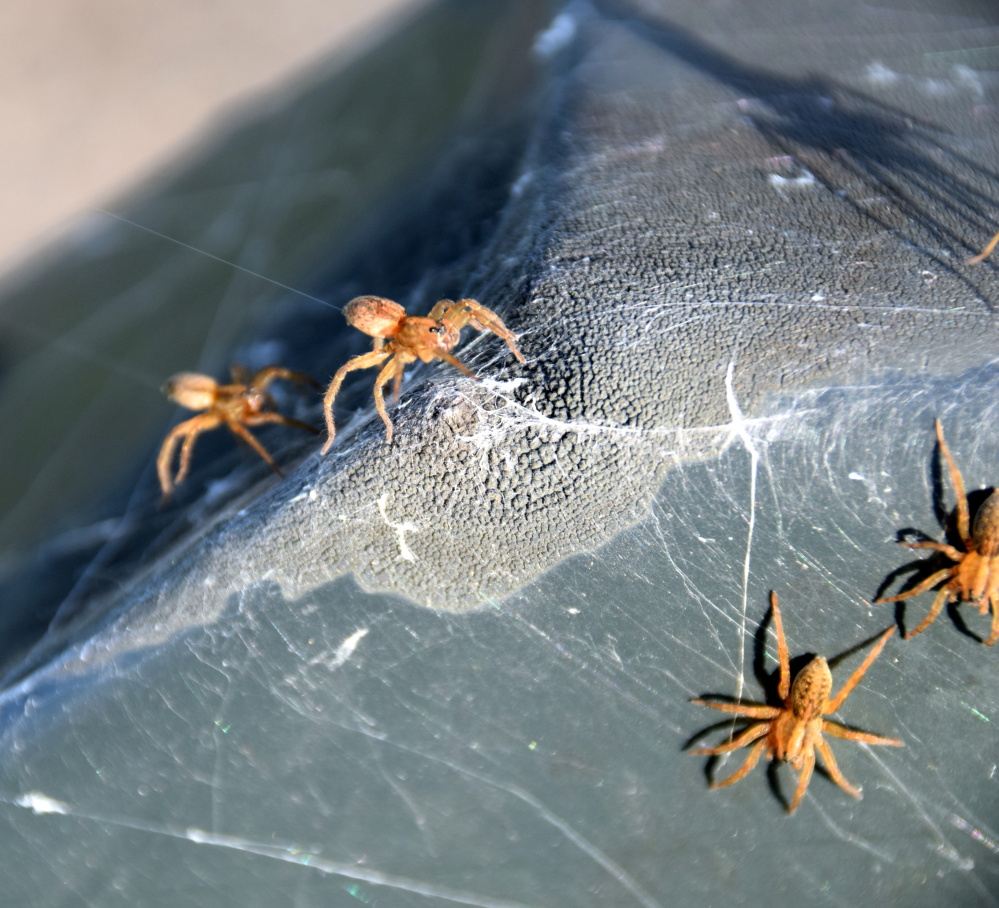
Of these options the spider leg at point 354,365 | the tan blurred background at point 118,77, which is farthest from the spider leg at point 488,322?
the tan blurred background at point 118,77

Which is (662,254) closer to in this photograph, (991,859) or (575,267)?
(575,267)

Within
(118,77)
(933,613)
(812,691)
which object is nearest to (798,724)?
(812,691)

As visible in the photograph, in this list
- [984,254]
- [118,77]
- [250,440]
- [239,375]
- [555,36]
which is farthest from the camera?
[118,77]

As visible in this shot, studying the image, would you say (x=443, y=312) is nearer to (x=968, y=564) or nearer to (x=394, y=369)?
(x=394, y=369)

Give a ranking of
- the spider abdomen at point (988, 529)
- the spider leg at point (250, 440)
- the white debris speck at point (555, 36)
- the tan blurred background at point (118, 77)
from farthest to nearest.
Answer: the tan blurred background at point (118, 77), the white debris speck at point (555, 36), the spider leg at point (250, 440), the spider abdomen at point (988, 529)

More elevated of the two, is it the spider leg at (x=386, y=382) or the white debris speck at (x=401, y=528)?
the spider leg at (x=386, y=382)

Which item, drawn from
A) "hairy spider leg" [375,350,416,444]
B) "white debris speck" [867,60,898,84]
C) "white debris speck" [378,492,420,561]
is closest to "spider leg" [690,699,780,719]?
"white debris speck" [378,492,420,561]

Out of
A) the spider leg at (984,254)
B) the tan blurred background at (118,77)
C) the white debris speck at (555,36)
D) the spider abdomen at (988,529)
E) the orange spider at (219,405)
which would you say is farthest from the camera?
the tan blurred background at (118,77)

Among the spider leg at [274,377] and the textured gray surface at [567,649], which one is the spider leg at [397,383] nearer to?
the textured gray surface at [567,649]
